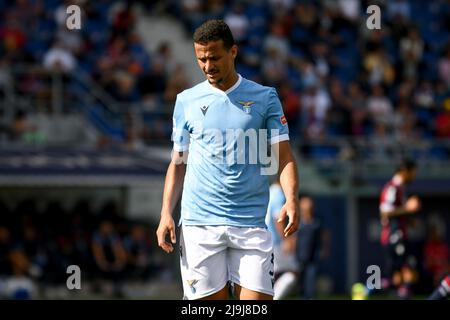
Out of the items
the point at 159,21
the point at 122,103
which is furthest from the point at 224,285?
the point at 159,21

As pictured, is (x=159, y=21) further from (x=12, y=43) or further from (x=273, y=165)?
(x=273, y=165)

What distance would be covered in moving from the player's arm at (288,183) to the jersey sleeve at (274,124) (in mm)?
40

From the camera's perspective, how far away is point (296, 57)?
2480 centimetres

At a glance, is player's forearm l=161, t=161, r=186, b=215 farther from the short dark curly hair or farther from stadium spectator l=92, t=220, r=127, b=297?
stadium spectator l=92, t=220, r=127, b=297

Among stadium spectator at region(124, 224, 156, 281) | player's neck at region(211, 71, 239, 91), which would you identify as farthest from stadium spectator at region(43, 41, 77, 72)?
player's neck at region(211, 71, 239, 91)

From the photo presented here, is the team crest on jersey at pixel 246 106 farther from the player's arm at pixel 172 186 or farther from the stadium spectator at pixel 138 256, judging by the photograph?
the stadium spectator at pixel 138 256

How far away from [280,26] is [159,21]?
271 centimetres

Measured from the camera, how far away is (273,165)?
750cm

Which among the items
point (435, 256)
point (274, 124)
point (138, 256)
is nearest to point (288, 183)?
point (274, 124)

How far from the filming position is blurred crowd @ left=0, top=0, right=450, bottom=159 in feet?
71.9

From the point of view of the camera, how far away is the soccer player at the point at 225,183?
282 inches

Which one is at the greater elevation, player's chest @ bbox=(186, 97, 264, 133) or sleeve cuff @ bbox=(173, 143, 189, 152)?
player's chest @ bbox=(186, 97, 264, 133)

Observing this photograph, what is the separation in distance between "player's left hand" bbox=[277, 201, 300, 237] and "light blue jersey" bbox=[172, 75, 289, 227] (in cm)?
27
